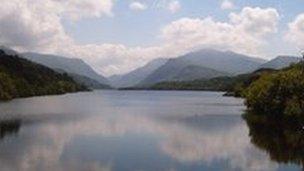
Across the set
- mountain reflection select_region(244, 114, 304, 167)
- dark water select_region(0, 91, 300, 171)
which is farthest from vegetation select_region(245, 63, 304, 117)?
dark water select_region(0, 91, 300, 171)

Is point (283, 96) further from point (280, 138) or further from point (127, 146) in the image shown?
point (127, 146)

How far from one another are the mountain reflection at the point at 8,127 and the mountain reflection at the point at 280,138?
110ft

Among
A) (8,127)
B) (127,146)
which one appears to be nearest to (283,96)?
(127,146)

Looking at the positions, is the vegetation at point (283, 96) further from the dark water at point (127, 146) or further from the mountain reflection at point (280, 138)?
the dark water at point (127, 146)

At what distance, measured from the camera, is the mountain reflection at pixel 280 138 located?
5933cm

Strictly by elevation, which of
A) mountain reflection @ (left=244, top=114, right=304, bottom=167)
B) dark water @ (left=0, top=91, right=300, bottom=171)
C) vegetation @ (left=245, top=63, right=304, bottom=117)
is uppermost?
vegetation @ (left=245, top=63, right=304, bottom=117)

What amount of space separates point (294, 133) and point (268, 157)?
2167cm

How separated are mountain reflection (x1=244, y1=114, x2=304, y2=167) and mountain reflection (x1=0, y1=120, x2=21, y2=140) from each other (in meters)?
33.6

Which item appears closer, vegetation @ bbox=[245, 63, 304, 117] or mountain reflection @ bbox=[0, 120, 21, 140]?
mountain reflection @ bbox=[0, 120, 21, 140]

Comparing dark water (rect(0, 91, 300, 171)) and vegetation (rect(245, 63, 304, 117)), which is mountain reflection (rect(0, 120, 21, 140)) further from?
vegetation (rect(245, 63, 304, 117))

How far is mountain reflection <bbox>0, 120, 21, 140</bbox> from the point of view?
7751 cm

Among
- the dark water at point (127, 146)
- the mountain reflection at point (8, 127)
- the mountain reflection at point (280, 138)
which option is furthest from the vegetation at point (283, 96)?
the mountain reflection at point (8, 127)

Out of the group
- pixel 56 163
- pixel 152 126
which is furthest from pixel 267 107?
pixel 56 163

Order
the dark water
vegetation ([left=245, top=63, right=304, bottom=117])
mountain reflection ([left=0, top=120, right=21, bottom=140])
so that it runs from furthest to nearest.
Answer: vegetation ([left=245, top=63, right=304, bottom=117]) → mountain reflection ([left=0, top=120, right=21, bottom=140]) → the dark water
